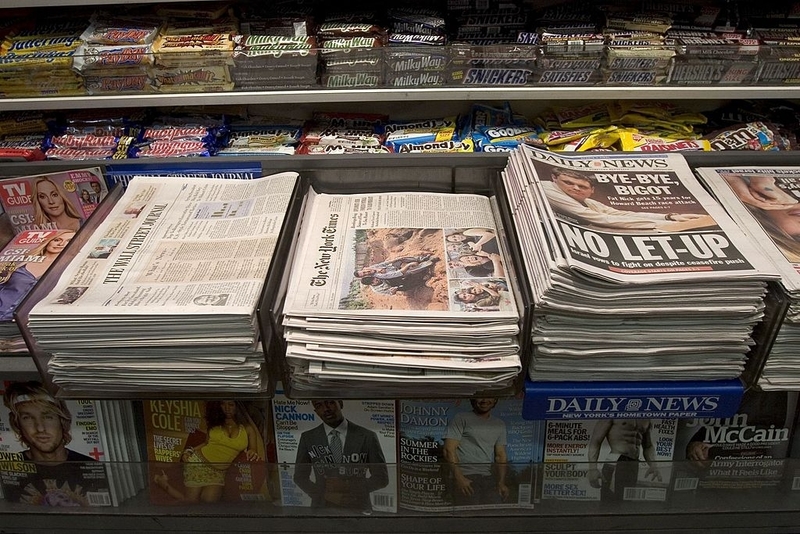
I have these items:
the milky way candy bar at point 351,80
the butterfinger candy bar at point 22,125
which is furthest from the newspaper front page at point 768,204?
the butterfinger candy bar at point 22,125

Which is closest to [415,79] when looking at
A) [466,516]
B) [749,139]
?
[749,139]

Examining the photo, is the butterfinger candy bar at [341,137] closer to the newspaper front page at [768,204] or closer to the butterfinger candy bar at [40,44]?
the butterfinger candy bar at [40,44]

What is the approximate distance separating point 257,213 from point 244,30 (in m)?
1.02

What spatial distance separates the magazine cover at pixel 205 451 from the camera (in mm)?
1026

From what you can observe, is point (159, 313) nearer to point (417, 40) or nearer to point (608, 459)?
point (608, 459)


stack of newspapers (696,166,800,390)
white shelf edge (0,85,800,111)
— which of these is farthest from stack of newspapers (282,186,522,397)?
white shelf edge (0,85,800,111)

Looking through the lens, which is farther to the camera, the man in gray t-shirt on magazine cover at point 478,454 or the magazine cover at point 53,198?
the magazine cover at point 53,198

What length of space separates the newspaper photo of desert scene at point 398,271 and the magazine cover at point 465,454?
0.64 feet

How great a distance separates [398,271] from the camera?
0.99 meters

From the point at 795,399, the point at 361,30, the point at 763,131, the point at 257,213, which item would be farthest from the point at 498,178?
the point at 763,131

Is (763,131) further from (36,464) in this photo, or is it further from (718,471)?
(36,464)

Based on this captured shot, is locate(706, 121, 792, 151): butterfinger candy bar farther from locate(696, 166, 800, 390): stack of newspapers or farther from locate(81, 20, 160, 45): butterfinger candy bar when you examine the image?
locate(81, 20, 160, 45): butterfinger candy bar

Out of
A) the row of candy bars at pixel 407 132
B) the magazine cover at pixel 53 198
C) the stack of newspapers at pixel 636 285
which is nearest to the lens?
the stack of newspapers at pixel 636 285

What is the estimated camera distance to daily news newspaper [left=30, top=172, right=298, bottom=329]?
0.88 m
